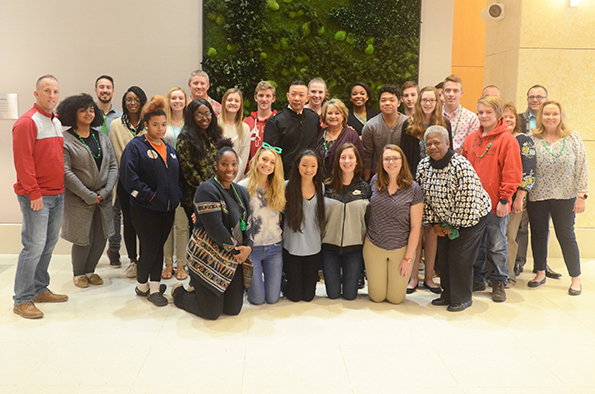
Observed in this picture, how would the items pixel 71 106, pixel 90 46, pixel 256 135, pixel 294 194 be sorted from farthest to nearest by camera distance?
pixel 90 46
pixel 256 135
pixel 71 106
pixel 294 194

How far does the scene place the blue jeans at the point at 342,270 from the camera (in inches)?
152

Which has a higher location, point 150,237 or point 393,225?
point 393,225

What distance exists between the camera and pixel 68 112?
3875 millimetres

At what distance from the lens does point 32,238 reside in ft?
11.4

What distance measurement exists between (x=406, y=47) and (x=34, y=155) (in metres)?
3.97

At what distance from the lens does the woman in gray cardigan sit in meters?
3.92

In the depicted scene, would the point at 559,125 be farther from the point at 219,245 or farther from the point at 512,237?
the point at 219,245

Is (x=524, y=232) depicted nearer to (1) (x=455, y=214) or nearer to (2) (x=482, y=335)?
(1) (x=455, y=214)

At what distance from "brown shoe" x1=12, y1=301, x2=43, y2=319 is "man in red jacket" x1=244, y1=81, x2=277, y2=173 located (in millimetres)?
1986

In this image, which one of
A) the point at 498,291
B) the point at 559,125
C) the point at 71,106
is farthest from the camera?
the point at 559,125

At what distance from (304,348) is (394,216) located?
123cm

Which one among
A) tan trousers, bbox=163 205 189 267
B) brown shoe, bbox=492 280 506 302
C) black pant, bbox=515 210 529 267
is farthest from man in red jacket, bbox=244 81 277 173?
black pant, bbox=515 210 529 267

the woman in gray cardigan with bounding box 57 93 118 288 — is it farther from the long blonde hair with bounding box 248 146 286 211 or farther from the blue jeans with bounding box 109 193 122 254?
the long blonde hair with bounding box 248 146 286 211

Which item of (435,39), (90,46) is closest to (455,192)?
(435,39)
